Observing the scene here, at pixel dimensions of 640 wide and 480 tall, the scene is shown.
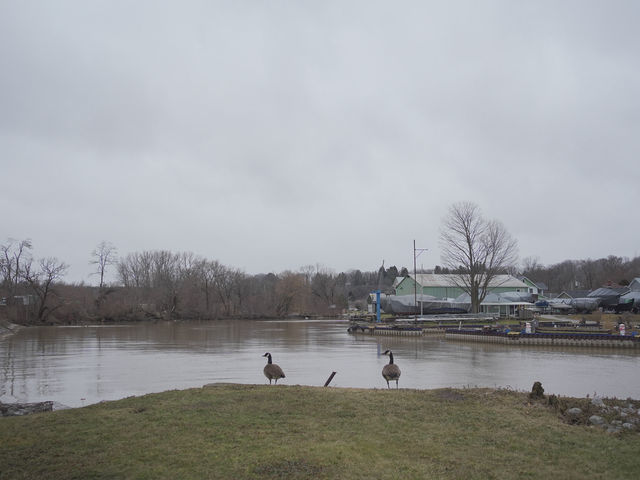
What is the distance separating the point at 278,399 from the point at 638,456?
6311 mm

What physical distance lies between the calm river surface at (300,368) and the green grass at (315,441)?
5633 millimetres

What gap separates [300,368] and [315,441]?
1411cm

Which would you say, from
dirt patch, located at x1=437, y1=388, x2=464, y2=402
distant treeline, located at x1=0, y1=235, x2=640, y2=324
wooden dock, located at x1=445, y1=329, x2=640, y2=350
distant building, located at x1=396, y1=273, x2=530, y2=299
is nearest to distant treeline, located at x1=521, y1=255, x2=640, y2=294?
distant treeline, located at x1=0, y1=235, x2=640, y2=324

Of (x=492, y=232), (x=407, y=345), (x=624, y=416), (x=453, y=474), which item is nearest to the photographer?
(x=453, y=474)

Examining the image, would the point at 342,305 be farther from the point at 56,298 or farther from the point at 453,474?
the point at 453,474

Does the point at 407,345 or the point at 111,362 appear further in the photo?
the point at 407,345

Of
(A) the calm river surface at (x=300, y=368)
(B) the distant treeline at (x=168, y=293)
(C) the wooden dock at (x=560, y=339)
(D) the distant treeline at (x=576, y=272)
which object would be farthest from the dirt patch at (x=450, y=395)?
(D) the distant treeline at (x=576, y=272)

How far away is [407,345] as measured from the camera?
111 feet

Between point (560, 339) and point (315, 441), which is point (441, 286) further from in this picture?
point (315, 441)

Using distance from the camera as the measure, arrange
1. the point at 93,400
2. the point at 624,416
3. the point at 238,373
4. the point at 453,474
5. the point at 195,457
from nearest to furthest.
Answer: the point at 453,474, the point at 195,457, the point at 624,416, the point at 93,400, the point at 238,373

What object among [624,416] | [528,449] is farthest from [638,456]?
[624,416]

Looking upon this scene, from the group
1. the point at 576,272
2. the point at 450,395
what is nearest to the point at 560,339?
the point at 450,395

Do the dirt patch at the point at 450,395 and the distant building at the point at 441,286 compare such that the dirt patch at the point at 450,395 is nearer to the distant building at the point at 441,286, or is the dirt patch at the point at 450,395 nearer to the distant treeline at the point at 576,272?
the distant building at the point at 441,286

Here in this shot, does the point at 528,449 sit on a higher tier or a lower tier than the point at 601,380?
higher
